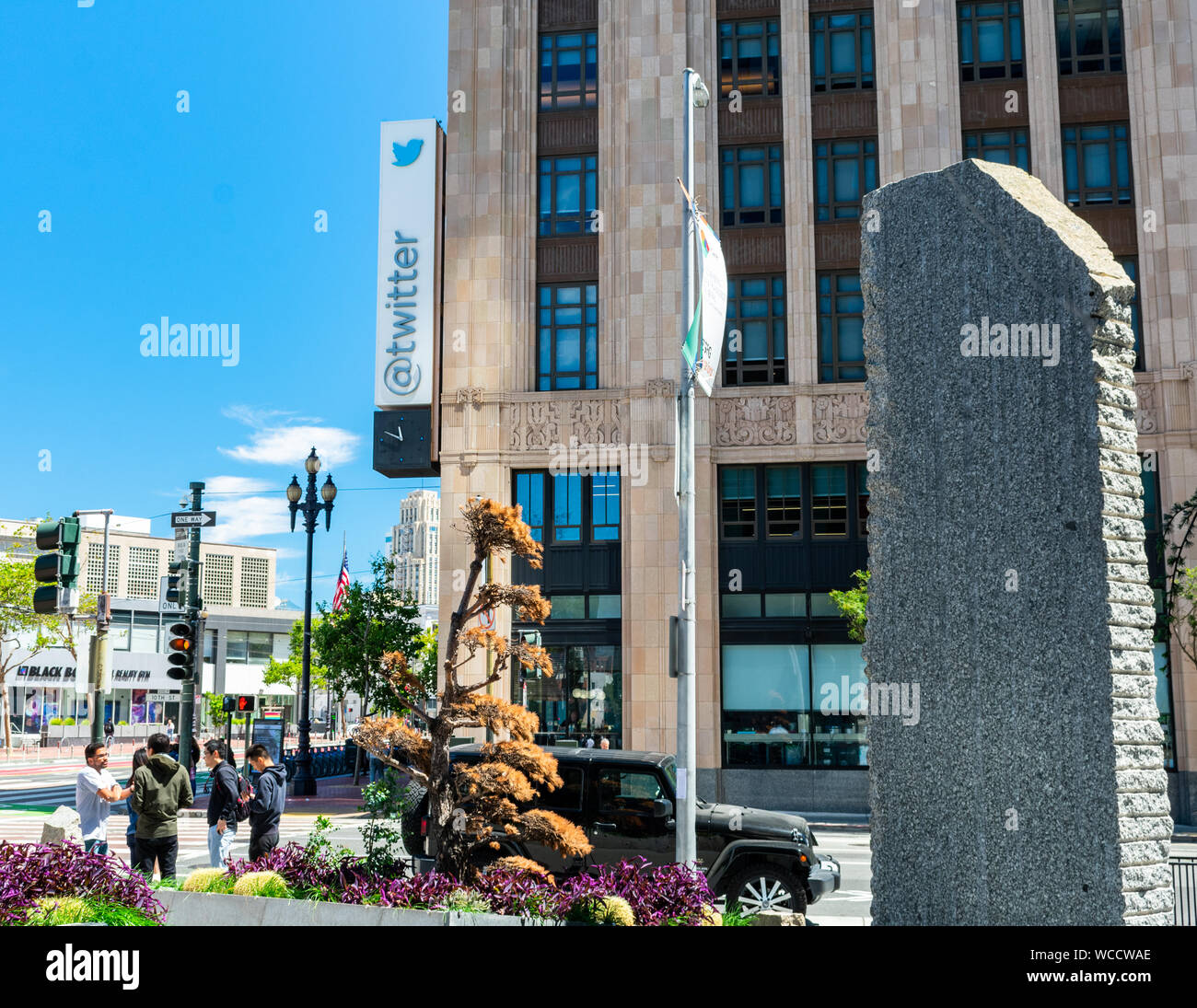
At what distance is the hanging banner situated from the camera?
1223 centimetres

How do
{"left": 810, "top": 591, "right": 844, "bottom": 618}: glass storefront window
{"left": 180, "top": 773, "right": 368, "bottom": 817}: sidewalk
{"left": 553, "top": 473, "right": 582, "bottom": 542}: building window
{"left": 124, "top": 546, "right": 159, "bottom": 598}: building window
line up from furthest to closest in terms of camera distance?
1. {"left": 124, "top": 546, "right": 159, "bottom": 598}: building window
2. {"left": 553, "top": 473, "right": 582, "bottom": 542}: building window
3. {"left": 810, "top": 591, "right": 844, "bottom": 618}: glass storefront window
4. {"left": 180, "top": 773, "right": 368, "bottom": 817}: sidewalk

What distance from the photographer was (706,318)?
40.4 ft

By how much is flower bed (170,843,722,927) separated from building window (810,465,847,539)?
2154 centimetres

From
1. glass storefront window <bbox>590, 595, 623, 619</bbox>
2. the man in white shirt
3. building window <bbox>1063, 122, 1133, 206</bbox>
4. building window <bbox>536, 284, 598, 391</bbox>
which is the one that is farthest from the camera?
building window <bbox>536, 284, 598, 391</bbox>

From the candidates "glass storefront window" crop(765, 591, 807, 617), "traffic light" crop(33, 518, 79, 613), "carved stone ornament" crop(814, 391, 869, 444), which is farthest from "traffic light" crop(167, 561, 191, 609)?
"carved stone ornament" crop(814, 391, 869, 444)

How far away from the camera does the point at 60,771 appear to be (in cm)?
A: 4156

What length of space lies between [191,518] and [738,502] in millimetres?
14741

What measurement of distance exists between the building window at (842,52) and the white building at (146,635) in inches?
938

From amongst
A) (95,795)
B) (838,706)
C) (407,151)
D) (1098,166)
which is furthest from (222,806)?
(1098,166)

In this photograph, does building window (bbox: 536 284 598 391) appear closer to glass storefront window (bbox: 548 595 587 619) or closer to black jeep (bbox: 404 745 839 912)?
glass storefront window (bbox: 548 595 587 619)

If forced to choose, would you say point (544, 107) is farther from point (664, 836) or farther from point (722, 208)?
point (664, 836)

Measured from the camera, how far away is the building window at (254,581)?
138500 mm

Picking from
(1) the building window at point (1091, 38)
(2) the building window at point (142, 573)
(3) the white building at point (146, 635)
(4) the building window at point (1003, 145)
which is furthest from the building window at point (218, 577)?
(1) the building window at point (1091, 38)
